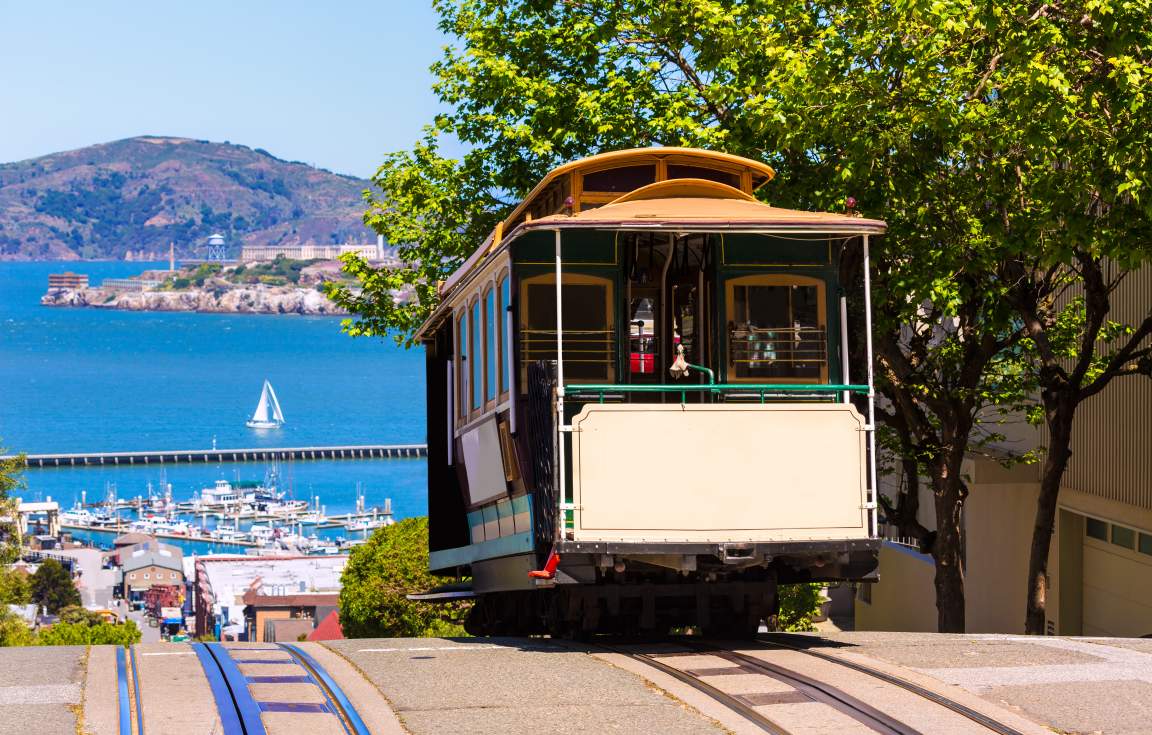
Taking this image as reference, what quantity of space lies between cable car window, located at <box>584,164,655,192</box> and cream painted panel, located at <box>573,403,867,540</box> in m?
3.21

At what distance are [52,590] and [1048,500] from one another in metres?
96.7

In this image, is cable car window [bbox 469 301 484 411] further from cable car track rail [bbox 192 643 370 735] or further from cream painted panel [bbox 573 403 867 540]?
cable car track rail [bbox 192 643 370 735]

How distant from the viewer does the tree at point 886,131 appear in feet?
57.0

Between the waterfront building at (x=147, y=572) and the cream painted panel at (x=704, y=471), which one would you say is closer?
the cream painted panel at (x=704, y=471)

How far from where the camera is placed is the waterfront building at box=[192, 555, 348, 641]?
91500mm

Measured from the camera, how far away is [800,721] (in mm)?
9836

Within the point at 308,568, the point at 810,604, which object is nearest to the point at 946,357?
the point at 810,604

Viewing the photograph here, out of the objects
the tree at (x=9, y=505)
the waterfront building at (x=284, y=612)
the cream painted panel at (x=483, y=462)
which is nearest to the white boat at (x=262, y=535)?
the waterfront building at (x=284, y=612)

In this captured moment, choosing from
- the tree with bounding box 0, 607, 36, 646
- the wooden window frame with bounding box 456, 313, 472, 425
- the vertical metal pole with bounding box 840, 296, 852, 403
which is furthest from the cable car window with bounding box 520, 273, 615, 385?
the tree with bounding box 0, 607, 36, 646

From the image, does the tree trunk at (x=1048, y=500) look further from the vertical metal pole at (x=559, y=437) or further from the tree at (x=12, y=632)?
the tree at (x=12, y=632)

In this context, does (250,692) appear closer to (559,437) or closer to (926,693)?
(559,437)

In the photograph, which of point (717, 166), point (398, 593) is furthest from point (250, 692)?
point (398, 593)

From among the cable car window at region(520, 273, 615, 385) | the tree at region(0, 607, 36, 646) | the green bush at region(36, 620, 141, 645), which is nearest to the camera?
the cable car window at region(520, 273, 615, 385)

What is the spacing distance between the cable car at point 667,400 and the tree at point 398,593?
22.1 metres
